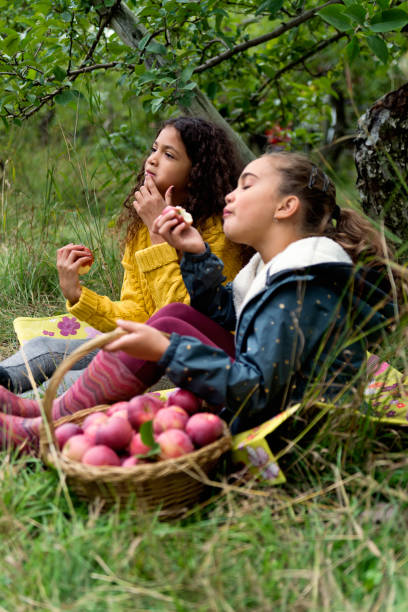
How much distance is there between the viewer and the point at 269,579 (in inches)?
53.6

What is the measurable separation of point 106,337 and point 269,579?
2.45 feet

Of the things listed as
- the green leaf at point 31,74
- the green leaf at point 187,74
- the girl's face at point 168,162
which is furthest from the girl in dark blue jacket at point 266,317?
the green leaf at point 31,74

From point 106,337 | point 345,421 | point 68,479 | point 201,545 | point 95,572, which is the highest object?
point 106,337

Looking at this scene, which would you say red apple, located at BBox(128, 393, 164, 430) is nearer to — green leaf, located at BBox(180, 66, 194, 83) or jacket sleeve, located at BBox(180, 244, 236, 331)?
jacket sleeve, located at BBox(180, 244, 236, 331)

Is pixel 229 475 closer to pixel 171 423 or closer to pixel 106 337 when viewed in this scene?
pixel 171 423

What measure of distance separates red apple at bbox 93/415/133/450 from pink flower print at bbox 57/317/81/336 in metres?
1.38

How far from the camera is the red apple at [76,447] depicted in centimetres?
167

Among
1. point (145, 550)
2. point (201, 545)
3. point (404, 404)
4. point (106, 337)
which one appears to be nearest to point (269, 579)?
point (201, 545)

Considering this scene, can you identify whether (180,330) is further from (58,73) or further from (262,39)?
(262,39)

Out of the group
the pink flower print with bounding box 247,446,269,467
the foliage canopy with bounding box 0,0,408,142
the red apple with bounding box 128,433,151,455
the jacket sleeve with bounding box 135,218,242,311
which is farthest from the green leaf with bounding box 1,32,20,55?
the pink flower print with bounding box 247,446,269,467

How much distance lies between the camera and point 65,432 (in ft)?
5.81

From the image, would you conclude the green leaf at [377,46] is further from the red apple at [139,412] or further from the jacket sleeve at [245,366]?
the red apple at [139,412]

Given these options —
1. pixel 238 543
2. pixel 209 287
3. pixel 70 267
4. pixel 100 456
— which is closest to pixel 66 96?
pixel 70 267

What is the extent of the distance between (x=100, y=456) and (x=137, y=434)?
0.41 feet
